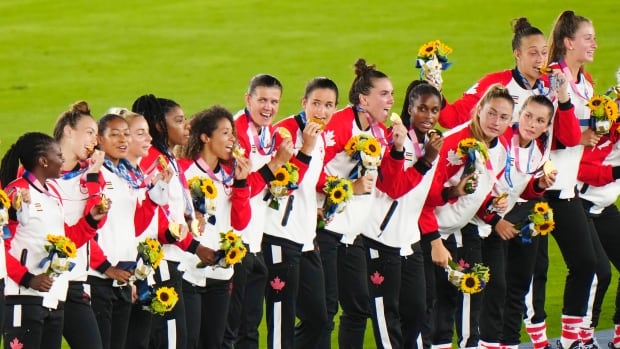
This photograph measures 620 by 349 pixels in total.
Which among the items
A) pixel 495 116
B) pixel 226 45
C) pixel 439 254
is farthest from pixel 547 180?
pixel 226 45

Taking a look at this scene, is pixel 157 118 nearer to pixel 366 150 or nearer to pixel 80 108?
pixel 80 108

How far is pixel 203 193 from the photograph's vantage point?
1033 cm

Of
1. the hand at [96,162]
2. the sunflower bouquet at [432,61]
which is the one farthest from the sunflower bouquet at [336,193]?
the hand at [96,162]

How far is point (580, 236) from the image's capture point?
1207 centimetres

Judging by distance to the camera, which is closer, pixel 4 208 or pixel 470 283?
pixel 4 208

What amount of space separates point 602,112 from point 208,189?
3340mm

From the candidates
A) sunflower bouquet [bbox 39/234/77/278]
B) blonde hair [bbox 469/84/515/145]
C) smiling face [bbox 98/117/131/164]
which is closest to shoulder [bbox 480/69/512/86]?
blonde hair [bbox 469/84/515/145]

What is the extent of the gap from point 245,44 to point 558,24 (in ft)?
42.2

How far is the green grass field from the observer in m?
22.8

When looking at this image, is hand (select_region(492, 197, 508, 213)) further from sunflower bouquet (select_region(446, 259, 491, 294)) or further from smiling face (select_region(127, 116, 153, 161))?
smiling face (select_region(127, 116, 153, 161))

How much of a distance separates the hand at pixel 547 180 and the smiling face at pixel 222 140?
2.41 meters

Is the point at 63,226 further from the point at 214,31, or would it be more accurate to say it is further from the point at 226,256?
the point at 214,31

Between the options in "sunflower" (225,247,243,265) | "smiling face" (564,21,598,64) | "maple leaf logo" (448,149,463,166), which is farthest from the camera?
"smiling face" (564,21,598,64)

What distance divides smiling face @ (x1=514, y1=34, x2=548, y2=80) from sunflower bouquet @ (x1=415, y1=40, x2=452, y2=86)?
60 cm
